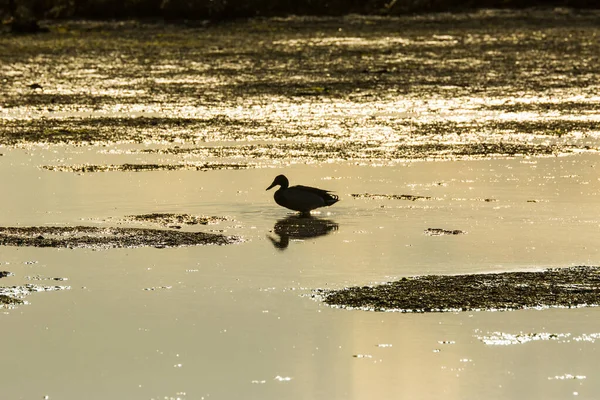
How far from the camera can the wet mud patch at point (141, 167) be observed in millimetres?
16219

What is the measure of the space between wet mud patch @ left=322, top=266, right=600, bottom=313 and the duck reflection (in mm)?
2074

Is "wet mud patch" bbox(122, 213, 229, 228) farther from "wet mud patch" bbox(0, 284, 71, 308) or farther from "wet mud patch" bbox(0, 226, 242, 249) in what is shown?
"wet mud patch" bbox(0, 284, 71, 308)

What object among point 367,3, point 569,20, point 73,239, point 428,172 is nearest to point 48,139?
point 428,172

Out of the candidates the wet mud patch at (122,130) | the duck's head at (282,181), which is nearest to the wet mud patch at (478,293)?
the duck's head at (282,181)

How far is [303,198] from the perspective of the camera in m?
13.2

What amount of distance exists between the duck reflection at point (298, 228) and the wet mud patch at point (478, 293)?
6.80ft

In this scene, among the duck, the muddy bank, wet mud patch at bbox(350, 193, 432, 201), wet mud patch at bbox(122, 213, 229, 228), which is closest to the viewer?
wet mud patch at bbox(122, 213, 229, 228)

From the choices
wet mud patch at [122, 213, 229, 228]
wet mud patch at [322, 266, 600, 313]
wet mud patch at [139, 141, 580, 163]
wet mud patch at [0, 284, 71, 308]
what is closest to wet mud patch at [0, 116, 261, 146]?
wet mud patch at [139, 141, 580, 163]

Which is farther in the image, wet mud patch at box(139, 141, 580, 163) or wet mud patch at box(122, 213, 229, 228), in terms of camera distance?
wet mud patch at box(139, 141, 580, 163)

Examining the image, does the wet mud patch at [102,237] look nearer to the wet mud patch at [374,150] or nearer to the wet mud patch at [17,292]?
the wet mud patch at [17,292]

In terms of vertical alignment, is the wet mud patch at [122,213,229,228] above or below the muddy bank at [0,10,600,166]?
above

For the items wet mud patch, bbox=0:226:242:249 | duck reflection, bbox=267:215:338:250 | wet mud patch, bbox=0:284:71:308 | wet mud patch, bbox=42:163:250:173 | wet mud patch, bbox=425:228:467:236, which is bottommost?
wet mud patch, bbox=42:163:250:173

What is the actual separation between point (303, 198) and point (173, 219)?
1202 millimetres

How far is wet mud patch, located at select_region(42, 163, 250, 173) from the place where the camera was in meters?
16.2
